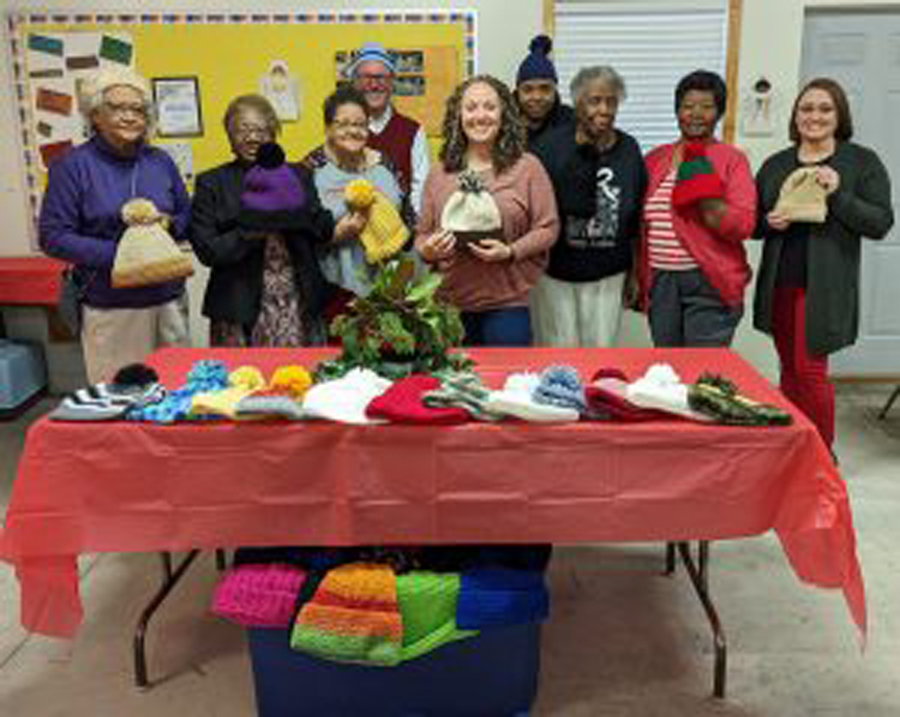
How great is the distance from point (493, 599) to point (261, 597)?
0.49 m

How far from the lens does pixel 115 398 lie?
6.39 feet

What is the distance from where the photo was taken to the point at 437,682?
201 centimetres

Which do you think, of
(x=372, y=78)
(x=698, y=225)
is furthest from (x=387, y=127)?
(x=698, y=225)

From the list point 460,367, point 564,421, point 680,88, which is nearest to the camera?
point 564,421

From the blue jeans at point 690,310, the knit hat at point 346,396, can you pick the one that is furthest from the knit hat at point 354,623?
the blue jeans at point 690,310

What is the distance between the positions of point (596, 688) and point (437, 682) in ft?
1.39

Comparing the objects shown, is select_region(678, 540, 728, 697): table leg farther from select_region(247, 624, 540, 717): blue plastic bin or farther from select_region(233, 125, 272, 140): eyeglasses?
select_region(233, 125, 272, 140): eyeglasses

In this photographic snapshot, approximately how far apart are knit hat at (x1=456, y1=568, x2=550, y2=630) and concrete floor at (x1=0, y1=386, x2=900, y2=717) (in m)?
0.35

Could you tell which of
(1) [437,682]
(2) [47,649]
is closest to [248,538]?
(1) [437,682]

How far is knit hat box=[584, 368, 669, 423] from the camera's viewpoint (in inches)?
73.4

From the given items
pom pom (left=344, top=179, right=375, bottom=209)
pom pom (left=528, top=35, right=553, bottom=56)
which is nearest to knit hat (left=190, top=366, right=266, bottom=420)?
pom pom (left=344, top=179, right=375, bottom=209)

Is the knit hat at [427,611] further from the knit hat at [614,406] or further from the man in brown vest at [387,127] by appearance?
the man in brown vest at [387,127]

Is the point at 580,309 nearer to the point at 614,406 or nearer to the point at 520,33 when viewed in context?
the point at 614,406

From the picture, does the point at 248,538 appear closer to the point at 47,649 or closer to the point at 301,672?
the point at 301,672
